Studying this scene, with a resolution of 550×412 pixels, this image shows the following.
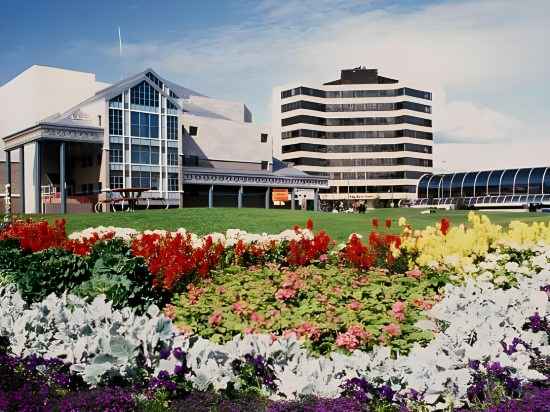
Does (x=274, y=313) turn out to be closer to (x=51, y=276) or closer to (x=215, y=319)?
(x=215, y=319)

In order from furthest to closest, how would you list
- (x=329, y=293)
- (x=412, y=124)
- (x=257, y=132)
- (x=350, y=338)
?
1. (x=412, y=124)
2. (x=257, y=132)
3. (x=329, y=293)
4. (x=350, y=338)

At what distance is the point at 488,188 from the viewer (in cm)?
8444

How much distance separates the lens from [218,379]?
17.5 ft

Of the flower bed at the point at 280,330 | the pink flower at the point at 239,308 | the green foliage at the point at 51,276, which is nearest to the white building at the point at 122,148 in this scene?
the green foliage at the point at 51,276

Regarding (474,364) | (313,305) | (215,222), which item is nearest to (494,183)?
(215,222)

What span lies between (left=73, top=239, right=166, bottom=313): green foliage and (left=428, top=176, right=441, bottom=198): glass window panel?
8753 cm

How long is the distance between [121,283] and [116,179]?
4658 cm

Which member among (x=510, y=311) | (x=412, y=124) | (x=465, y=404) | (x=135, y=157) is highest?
(x=412, y=124)

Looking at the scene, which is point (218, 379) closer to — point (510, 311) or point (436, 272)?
point (510, 311)

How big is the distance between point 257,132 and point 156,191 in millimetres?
18608

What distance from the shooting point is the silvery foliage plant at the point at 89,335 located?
18.2 feet

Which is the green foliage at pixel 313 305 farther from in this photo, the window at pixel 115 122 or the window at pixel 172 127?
the window at pixel 172 127

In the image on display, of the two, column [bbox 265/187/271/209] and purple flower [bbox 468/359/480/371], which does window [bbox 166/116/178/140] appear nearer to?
column [bbox 265/187/271/209]

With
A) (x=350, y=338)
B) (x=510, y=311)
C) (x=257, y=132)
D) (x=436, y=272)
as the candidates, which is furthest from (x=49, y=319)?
(x=257, y=132)
